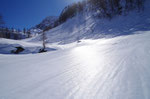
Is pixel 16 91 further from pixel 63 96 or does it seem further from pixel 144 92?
pixel 144 92

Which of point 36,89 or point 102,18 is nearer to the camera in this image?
point 36,89

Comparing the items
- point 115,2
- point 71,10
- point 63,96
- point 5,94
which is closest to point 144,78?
point 63,96

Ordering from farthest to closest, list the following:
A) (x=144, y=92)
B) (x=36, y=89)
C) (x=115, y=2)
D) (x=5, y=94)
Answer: (x=115, y=2) < (x=36, y=89) < (x=5, y=94) < (x=144, y=92)

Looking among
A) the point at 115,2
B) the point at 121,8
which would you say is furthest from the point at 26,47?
the point at 115,2

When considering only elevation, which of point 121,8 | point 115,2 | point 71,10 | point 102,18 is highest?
point 71,10

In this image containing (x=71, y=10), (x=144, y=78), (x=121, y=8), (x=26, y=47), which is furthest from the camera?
(x=71, y=10)

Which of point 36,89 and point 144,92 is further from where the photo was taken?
point 36,89

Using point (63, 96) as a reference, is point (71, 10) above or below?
above

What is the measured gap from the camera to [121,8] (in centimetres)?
3275

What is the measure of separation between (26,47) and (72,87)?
56.3 feet

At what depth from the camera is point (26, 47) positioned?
15539mm

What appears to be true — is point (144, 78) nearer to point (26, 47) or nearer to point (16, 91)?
point (16, 91)

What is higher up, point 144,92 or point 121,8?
point 121,8

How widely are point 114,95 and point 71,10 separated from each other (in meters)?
68.7
